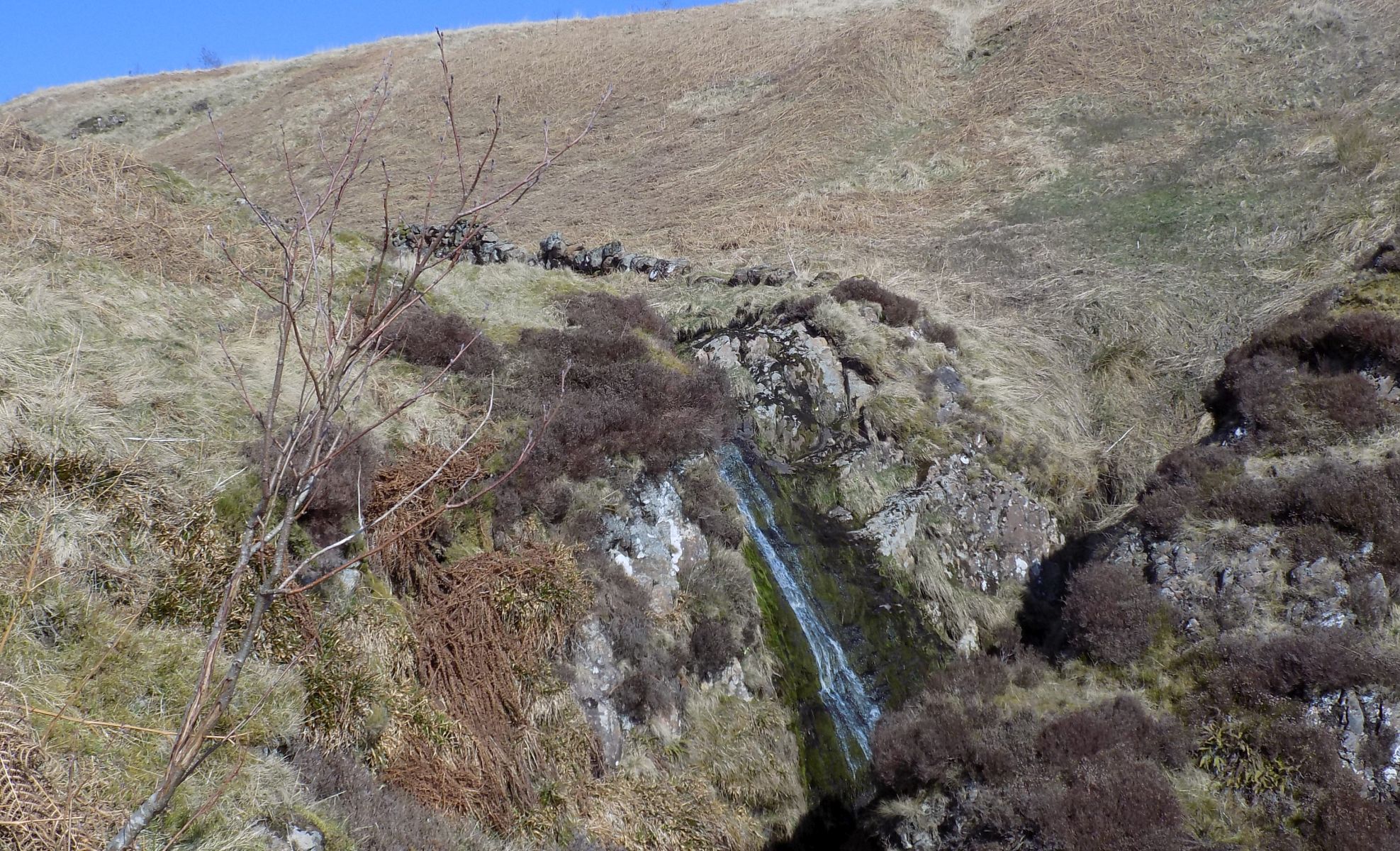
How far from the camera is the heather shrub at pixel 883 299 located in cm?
1245

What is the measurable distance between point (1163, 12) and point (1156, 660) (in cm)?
2410

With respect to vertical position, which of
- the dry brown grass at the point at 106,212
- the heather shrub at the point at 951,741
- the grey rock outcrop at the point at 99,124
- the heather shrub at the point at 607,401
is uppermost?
the grey rock outcrop at the point at 99,124

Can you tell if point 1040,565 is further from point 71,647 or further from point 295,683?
point 71,647

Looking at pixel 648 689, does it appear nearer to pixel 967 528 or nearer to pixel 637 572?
pixel 637 572

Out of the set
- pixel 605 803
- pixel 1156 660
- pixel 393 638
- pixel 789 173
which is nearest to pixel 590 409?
pixel 393 638

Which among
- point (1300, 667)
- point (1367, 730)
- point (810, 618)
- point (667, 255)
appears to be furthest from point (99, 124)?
point (1367, 730)

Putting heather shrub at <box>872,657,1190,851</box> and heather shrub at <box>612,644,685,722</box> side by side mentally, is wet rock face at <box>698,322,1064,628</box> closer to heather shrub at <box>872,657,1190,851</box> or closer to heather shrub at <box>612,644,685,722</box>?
heather shrub at <box>872,657,1190,851</box>

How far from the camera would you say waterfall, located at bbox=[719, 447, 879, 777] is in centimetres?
779

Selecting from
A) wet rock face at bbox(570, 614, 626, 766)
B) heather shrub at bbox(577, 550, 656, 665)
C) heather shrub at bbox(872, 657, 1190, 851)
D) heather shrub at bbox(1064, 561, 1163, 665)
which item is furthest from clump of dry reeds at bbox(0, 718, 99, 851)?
heather shrub at bbox(1064, 561, 1163, 665)

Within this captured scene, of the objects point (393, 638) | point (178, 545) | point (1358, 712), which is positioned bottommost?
point (1358, 712)

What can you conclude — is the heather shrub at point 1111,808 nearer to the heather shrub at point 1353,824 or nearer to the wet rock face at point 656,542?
the heather shrub at point 1353,824

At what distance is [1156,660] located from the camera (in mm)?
7367

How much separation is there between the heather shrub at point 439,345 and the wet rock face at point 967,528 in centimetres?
479

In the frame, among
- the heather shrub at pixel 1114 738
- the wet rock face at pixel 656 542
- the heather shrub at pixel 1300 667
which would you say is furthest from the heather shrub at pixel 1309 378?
the wet rock face at pixel 656 542
